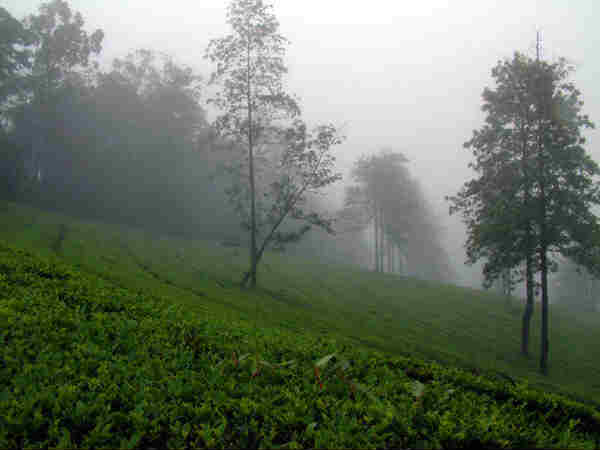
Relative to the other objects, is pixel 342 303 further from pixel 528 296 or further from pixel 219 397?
pixel 219 397

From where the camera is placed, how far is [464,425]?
3064 millimetres

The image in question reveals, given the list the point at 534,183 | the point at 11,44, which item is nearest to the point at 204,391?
the point at 534,183

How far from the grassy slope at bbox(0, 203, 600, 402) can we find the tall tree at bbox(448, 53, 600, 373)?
356cm

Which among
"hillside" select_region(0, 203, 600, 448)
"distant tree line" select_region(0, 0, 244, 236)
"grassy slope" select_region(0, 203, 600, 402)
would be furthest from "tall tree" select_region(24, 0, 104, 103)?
"hillside" select_region(0, 203, 600, 448)

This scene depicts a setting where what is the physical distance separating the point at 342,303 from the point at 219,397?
20.8m

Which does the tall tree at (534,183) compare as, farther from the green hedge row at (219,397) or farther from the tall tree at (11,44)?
the tall tree at (11,44)

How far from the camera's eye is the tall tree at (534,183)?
17.2 meters

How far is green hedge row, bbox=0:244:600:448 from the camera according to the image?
2.77 meters

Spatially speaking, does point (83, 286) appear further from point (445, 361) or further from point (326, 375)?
point (445, 361)

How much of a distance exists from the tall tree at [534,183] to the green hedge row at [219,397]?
1557 cm

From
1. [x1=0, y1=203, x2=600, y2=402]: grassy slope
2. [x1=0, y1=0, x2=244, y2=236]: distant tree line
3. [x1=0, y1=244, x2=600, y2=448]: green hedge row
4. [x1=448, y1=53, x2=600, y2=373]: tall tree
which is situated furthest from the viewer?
[x1=0, y1=0, x2=244, y2=236]: distant tree line

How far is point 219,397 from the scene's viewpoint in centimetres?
323

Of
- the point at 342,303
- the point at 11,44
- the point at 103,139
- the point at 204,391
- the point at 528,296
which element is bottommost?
the point at 342,303

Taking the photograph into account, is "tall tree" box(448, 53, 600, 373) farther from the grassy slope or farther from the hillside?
the hillside
